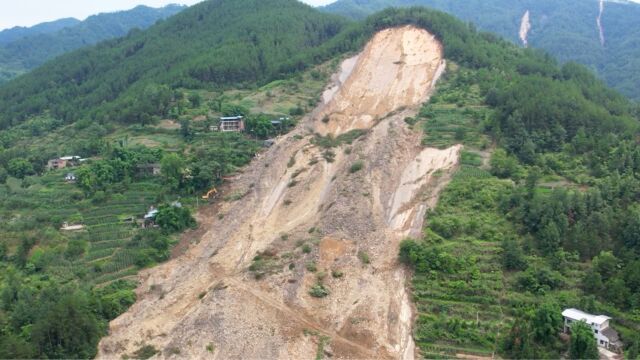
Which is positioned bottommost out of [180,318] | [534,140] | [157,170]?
[180,318]

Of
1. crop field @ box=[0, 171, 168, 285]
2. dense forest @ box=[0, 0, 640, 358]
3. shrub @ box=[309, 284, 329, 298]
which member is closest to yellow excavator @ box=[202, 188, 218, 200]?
dense forest @ box=[0, 0, 640, 358]

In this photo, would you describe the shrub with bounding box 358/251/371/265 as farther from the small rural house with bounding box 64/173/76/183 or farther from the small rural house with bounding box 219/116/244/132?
the small rural house with bounding box 64/173/76/183

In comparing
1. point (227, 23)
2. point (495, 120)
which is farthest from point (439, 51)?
point (227, 23)

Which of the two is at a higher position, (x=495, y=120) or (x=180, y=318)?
(x=495, y=120)

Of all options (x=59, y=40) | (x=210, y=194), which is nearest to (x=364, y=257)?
(x=210, y=194)

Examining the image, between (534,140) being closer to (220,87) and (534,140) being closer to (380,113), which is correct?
(380,113)

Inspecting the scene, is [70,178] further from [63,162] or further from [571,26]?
[571,26]

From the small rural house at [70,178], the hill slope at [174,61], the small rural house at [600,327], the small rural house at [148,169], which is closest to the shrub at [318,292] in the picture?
the small rural house at [600,327]
